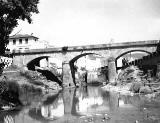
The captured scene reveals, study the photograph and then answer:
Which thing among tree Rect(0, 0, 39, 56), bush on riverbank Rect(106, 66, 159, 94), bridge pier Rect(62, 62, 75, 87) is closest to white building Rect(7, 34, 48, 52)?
bridge pier Rect(62, 62, 75, 87)

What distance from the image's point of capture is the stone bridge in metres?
54.4

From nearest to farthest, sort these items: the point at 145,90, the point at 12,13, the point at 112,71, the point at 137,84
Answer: the point at 12,13 < the point at 145,90 < the point at 137,84 < the point at 112,71

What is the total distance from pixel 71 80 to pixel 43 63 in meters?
21.5

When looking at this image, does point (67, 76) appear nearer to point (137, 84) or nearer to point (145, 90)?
point (137, 84)

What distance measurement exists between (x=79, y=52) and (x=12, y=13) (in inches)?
1515

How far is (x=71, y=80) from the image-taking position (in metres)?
59.1

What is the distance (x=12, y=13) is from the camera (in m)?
20.6

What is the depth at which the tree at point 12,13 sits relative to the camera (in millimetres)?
19455

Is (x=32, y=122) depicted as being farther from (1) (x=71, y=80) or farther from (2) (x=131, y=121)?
(1) (x=71, y=80)

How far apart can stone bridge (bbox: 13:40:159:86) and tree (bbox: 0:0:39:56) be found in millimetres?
35861

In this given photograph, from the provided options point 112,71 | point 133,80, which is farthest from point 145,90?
point 112,71

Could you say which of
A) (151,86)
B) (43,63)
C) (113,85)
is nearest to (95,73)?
(43,63)

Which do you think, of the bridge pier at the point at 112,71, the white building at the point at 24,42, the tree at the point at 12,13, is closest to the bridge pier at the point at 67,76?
the bridge pier at the point at 112,71

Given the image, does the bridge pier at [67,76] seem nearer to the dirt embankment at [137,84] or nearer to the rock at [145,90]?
the dirt embankment at [137,84]
